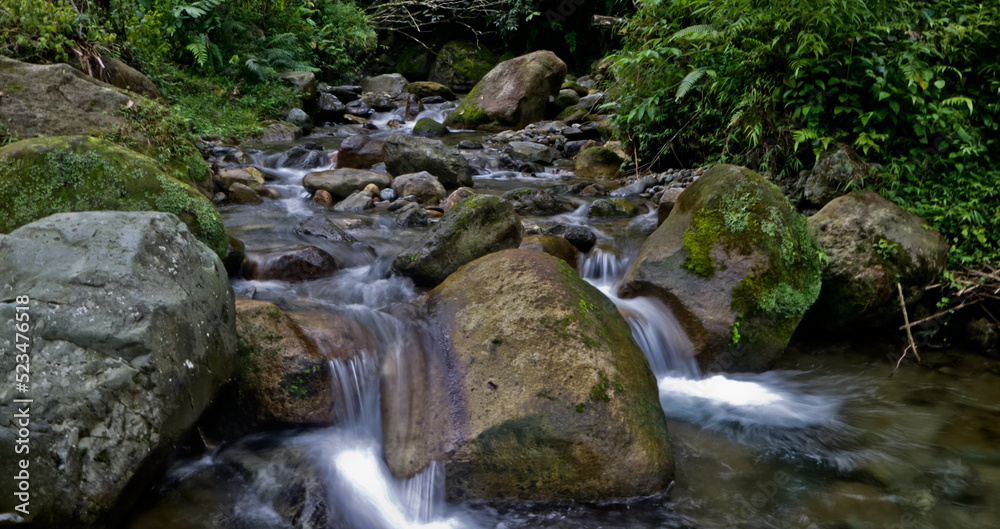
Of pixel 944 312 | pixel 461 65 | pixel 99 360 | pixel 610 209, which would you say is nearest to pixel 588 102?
pixel 461 65

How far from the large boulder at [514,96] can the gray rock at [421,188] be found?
19.8 feet

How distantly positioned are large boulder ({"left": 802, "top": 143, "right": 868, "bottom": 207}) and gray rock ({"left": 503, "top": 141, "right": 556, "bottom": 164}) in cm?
593

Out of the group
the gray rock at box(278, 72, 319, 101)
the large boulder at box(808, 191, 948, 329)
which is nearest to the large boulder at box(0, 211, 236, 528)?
the large boulder at box(808, 191, 948, 329)

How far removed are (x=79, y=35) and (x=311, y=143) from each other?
4.36 metres

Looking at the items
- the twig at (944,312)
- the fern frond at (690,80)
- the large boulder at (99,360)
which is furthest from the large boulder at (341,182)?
the twig at (944,312)

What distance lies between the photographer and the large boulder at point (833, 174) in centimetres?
551

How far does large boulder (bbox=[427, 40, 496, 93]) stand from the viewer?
2038 centimetres

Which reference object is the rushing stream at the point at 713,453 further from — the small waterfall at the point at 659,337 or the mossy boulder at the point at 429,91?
the mossy boulder at the point at 429,91

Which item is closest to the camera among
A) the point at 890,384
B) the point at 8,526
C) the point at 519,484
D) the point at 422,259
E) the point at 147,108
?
the point at 8,526

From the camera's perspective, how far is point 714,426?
4.05 metres

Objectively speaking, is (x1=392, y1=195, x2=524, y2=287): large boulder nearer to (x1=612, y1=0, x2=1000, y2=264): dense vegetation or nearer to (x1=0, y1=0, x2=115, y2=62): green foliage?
(x1=612, y1=0, x2=1000, y2=264): dense vegetation

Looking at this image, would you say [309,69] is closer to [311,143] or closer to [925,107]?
[311,143]

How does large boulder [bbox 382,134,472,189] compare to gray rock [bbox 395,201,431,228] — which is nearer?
gray rock [bbox 395,201,431,228]

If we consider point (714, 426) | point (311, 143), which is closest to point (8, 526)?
point (714, 426)
